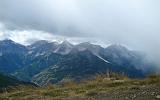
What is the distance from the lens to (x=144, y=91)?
16.0 m

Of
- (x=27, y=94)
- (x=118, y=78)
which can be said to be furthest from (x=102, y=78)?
(x=27, y=94)

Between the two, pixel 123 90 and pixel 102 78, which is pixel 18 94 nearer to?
pixel 102 78

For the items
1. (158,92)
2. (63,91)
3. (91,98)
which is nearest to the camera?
(158,92)

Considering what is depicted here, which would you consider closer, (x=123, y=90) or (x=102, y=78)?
(x=123, y=90)

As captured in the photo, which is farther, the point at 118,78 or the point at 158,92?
the point at 118,78

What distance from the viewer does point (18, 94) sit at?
20.7 meters

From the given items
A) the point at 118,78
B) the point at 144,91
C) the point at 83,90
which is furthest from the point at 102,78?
the point at 144,91

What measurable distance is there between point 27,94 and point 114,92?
5950 mm

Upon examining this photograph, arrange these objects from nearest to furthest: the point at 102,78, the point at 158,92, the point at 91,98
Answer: the point at 158,92 → the point at 91,98 → the point at 102,78

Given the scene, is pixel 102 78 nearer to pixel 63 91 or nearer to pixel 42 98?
pixel 63 91

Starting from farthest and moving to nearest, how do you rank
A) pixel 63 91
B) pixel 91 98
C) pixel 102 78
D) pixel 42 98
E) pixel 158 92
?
pixel 102 78 < pixel 63 91 < pixel 42 98 < pixel 91 98 < pixel 158 92

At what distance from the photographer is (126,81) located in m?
20.1

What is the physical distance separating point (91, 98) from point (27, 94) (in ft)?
18.0

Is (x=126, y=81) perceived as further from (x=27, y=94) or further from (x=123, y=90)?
(x=27, y=94)
